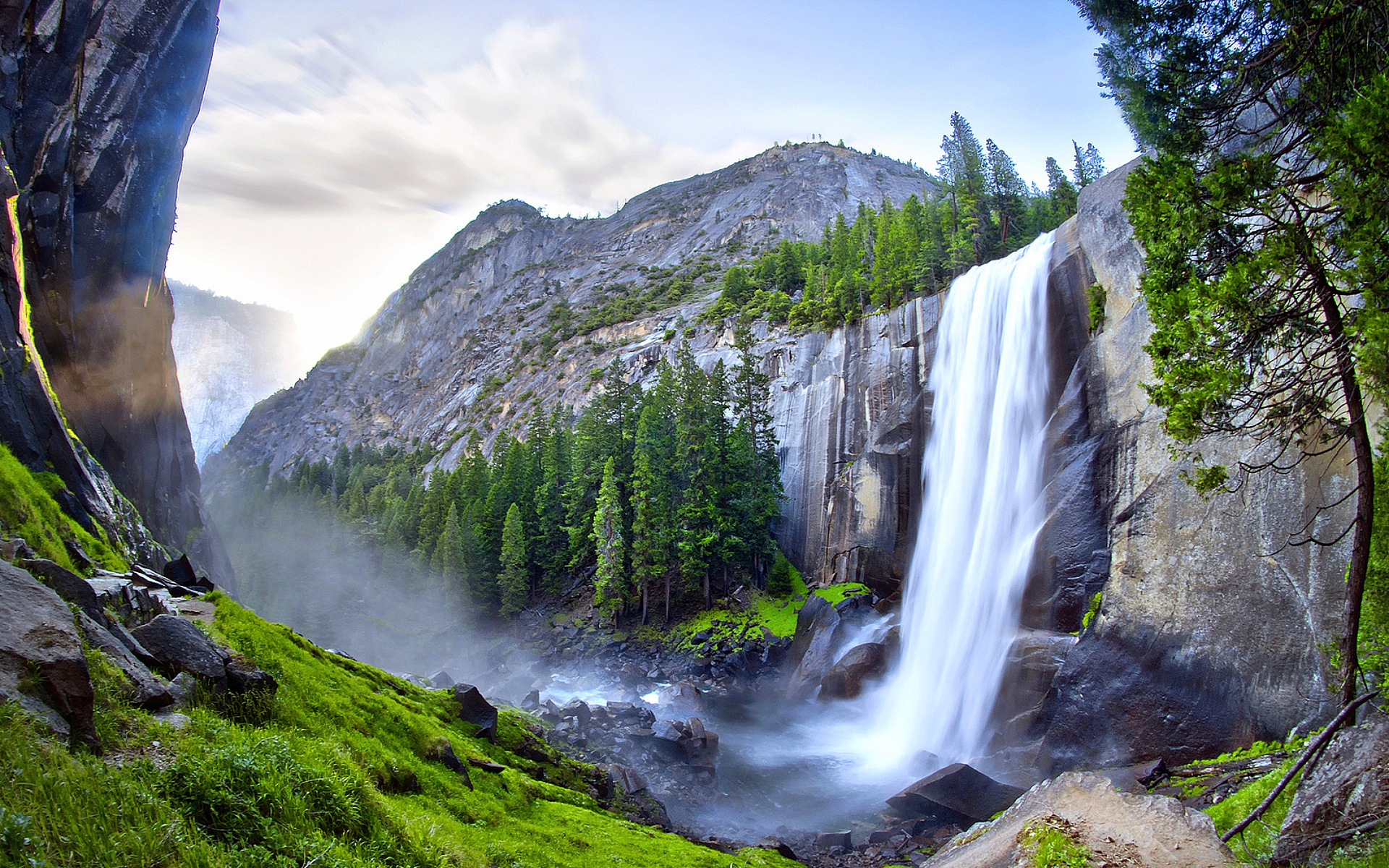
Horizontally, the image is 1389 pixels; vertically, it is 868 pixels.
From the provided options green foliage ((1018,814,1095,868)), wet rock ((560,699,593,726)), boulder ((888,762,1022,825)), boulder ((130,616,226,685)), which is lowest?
wet rock ((560,699,593,726))

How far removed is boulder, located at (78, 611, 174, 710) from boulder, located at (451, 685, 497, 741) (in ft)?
43.6

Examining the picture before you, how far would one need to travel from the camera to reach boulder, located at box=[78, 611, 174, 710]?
27.3ft

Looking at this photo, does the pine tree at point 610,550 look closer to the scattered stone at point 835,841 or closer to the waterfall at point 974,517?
the waterfall at point 974,517

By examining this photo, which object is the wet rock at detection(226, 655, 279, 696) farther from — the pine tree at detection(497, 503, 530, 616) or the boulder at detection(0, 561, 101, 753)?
the pine tree at detection(497, 503, 530, 616)

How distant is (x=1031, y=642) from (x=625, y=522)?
33853 mm

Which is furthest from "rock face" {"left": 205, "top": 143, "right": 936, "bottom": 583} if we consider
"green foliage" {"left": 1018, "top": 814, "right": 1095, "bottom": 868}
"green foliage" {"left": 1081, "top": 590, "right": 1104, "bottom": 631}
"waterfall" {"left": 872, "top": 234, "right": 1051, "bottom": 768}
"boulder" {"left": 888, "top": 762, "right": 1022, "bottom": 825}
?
"green foliage" {"left": 1018, "top": 814, "right": 1095, "bottom": 868}

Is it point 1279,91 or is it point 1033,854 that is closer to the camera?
point 1033,854

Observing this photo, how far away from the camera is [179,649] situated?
33.3 feet

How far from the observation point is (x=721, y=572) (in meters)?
53.9

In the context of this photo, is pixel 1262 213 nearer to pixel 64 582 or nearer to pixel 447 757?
pixel 447 757

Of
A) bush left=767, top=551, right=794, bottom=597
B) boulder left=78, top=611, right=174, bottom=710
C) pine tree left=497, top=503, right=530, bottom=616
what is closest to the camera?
boulder left=78, top=611, right=174, bottom=710

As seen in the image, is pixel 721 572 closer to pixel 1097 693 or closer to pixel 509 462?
pixel 509 462

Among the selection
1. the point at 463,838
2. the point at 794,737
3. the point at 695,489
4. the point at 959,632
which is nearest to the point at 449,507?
the point at 695,489

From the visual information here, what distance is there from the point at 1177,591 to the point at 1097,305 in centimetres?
1382
